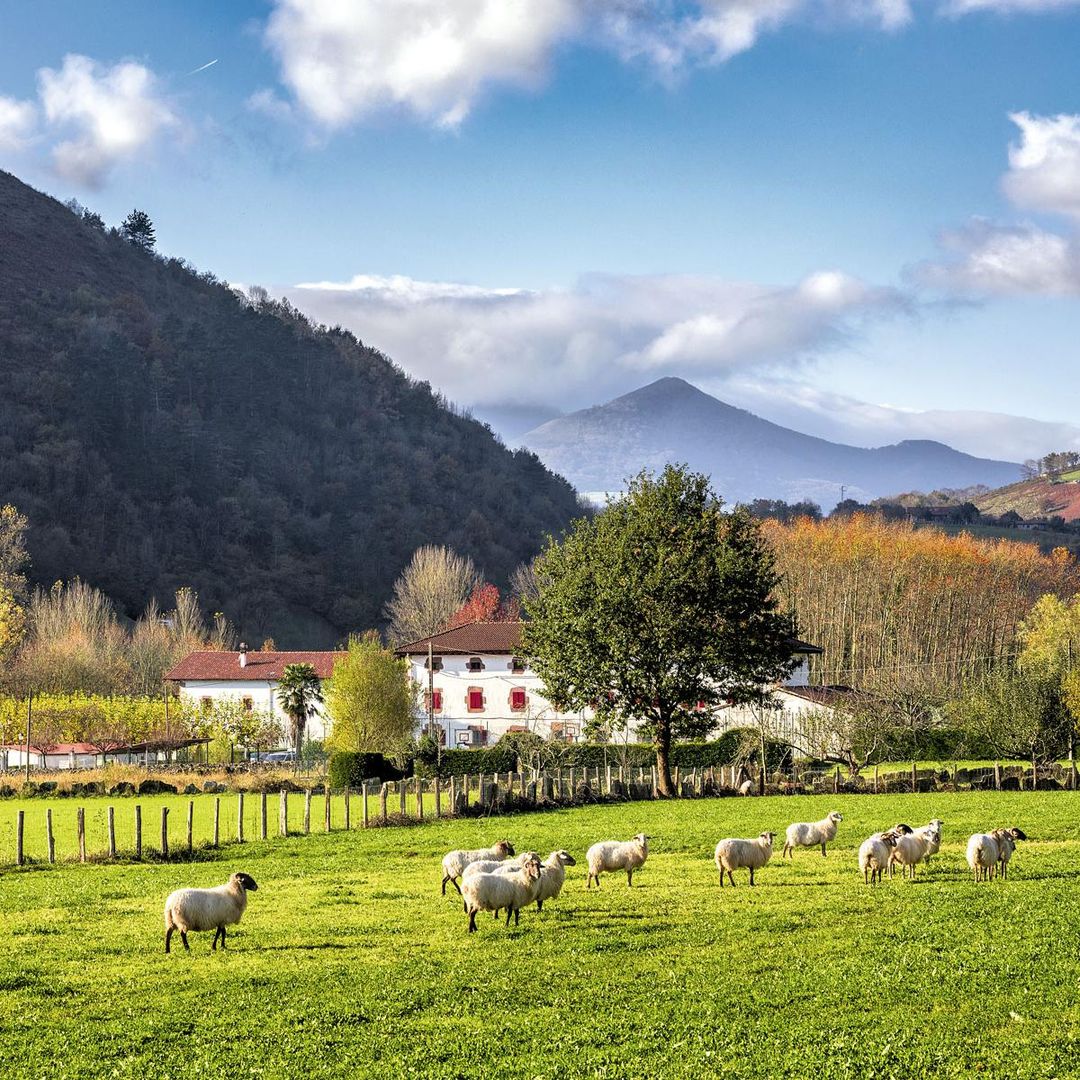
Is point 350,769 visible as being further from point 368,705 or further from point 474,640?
point 474,640

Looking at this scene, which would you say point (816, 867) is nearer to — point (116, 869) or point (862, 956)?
point (862, 956)

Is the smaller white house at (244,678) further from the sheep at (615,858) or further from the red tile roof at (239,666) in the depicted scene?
the sheep at (615,858)

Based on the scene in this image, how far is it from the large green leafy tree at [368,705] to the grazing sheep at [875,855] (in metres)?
48.4

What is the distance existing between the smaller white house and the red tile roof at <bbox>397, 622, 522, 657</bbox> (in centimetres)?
640

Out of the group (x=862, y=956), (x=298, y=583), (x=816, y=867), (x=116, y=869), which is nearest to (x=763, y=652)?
(x=816, y=867)

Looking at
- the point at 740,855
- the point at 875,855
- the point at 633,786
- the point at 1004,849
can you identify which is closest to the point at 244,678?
the point at 633,786

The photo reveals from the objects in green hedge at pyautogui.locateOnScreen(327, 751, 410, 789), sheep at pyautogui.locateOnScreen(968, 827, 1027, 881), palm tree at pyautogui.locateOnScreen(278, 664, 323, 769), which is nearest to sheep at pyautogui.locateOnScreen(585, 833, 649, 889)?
sheep at pyautogui.locateOnScreen(968, 827, 1027, 881)

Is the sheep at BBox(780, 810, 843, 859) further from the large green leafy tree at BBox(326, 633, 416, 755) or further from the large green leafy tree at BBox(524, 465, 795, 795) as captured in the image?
the large green leafy tree at BBox(326, 633, 416, 755)

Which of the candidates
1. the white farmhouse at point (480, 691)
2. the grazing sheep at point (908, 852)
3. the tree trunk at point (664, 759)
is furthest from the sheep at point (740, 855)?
the white farmhouse at point (480, 691)

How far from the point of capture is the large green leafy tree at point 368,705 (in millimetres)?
73062

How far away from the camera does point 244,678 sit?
96188mm

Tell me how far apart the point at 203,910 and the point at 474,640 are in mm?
72752

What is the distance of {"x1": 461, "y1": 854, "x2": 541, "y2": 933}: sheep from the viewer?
21328mm

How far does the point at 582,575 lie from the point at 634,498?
450 cm
